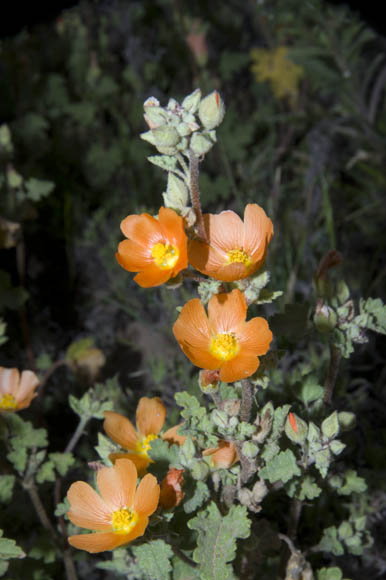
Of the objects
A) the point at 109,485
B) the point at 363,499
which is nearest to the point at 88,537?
the point at 109,485

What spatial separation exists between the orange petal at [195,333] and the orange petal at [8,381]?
656 mm

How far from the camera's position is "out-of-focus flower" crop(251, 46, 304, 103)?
124 inches

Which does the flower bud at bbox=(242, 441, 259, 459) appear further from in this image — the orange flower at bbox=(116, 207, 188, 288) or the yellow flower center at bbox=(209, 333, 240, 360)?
the orange flower at bbox=(116, 207, 188, 288)

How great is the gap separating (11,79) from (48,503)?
182 cm

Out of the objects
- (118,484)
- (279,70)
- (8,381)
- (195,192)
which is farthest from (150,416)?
(279,70)

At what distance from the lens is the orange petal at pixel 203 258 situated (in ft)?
3.50

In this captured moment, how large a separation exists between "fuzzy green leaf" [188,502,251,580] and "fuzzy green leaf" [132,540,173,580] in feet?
0.17

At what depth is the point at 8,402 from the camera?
62.2 inches

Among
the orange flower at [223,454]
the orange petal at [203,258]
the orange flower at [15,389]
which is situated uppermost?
the orange petal at [203,258]

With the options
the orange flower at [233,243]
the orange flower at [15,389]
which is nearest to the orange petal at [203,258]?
the orange flower at [233,243]

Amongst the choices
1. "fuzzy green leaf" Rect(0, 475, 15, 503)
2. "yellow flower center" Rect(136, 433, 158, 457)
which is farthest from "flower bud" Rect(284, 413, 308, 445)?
"fuzzy green leaf" Rect(0, 475, 15, 503)

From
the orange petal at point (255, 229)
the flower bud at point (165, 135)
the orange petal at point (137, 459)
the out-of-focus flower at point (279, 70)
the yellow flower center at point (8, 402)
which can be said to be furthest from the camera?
the out-of-focus flower at point (279, 70)

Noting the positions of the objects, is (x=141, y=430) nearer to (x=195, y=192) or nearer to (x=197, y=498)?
(x=197, y=498)

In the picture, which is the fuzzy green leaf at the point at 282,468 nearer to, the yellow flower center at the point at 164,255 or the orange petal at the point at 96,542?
the orange petal at the point at 96,542
